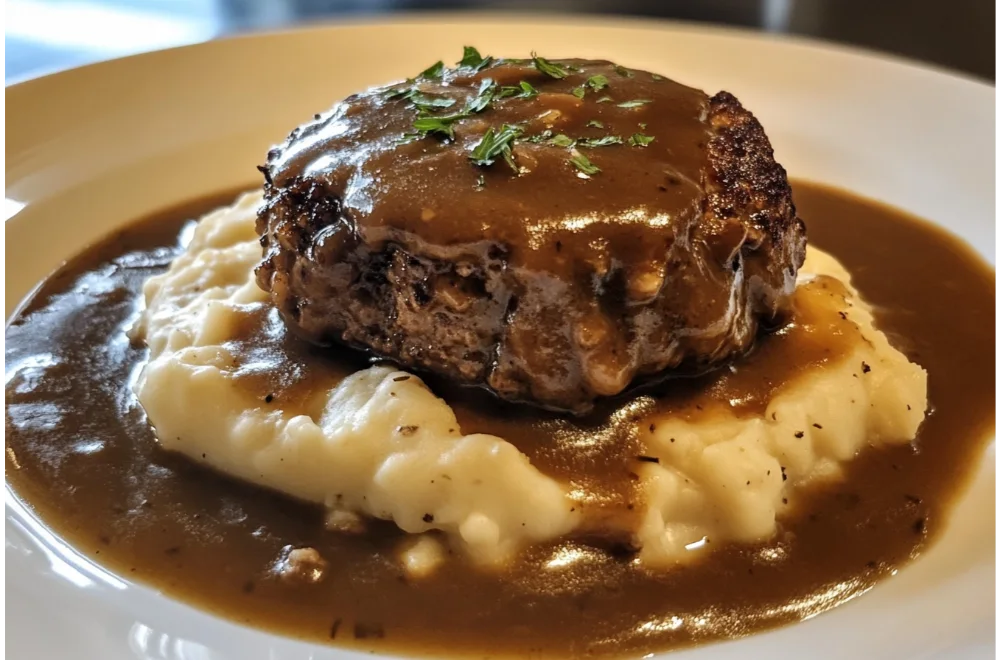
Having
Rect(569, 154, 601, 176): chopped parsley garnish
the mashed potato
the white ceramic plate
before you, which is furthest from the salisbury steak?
the white ceramic plate

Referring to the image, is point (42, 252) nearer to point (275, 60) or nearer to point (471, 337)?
point (275, 60)

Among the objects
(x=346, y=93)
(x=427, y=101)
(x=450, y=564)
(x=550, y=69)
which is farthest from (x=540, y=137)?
(x=346, y=93)

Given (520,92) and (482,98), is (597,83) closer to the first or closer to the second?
(520,92)

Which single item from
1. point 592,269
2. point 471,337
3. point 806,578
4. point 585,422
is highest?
point 592,269

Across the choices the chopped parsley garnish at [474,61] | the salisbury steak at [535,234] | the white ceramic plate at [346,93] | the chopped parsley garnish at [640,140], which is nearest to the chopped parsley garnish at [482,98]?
the salisbury steak at [535,234]

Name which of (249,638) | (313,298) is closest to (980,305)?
(313,298)

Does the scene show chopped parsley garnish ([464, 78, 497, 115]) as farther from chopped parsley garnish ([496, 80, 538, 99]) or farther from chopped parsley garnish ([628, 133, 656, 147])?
chopped parsley garnish ([628, 133, 656, 147])

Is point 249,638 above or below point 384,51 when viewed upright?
below
